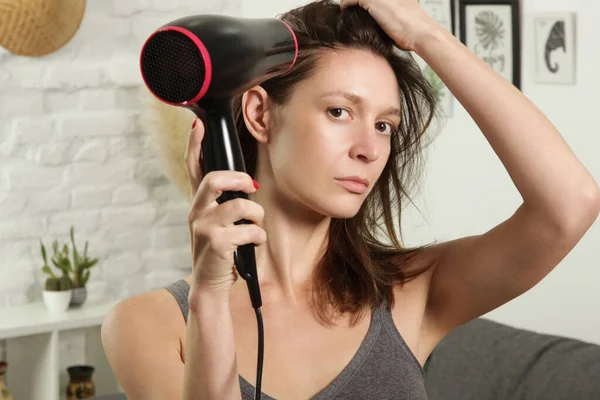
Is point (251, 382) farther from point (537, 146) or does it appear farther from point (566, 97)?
point (566, 97)

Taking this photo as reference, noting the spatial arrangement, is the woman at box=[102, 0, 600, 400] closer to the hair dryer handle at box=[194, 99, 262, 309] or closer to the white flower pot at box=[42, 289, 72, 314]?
the hair dryer handle at box=[194, 99, 262, 309]

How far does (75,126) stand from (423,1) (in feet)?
4.53

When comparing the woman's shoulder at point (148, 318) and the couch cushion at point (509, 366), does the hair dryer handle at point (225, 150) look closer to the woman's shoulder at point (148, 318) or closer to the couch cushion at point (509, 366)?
the woman's shoulder at point (148, 318)

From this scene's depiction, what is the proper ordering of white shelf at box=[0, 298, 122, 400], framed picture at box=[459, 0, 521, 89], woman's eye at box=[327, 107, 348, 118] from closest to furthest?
1. woman's eye at box=[327, 107, 348, 118]
2. white shelf at box=[0, 298, 122, 400]
3. framed picture at box=[459, 0, 521, 89]

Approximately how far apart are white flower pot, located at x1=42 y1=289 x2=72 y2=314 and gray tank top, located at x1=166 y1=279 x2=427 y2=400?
64.5 inches

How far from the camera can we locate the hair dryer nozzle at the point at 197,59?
97cm

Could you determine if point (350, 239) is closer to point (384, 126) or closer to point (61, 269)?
point (384, 126)

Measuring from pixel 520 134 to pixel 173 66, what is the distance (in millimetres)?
493

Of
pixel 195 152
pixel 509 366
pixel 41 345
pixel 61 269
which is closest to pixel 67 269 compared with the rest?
pixel 61 269

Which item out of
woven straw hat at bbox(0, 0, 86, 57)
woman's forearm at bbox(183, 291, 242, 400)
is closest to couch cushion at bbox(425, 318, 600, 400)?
woman's forearm at bbox(183, 291, 242, 400)

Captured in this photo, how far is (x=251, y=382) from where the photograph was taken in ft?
4.45

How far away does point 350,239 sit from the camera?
1519 mm

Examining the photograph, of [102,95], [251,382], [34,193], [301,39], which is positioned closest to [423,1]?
[102,95]

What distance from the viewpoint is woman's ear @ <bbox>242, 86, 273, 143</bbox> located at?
143cm
